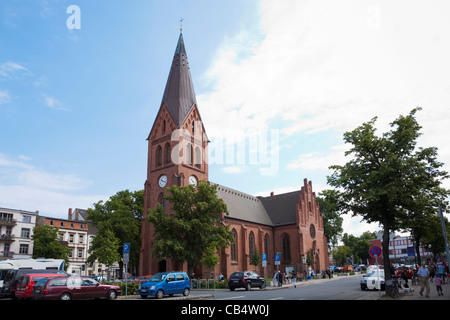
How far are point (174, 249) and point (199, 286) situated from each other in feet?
14.3

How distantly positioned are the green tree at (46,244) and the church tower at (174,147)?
18.9m

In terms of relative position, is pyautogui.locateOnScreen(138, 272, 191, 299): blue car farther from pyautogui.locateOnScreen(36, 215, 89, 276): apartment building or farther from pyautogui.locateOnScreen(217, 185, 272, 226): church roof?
pyautogui.locateOnScreen(36, 215, 89, 276): apartment building

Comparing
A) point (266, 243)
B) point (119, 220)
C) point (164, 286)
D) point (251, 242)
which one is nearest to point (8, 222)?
point (119, 220)

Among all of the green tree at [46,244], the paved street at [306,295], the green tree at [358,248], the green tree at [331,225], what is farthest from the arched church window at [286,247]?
the green tree at [358,248]

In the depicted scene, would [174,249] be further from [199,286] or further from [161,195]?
[161,195]

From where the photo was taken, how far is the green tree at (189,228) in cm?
3497

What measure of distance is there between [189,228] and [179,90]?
2226 centimetres

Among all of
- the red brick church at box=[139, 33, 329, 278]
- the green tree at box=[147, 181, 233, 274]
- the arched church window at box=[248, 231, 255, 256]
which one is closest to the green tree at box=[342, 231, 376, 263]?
the red brick church at box=[139, 33, 329, 278]

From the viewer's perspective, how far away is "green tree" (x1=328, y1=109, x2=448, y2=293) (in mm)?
20703

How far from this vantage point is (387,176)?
2138cm

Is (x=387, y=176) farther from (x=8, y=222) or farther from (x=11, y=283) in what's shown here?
(x=8, y=222)

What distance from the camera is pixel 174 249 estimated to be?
34.2m

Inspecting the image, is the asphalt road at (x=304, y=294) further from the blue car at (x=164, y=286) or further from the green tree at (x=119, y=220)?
the green tree at (x=119, y=220)
